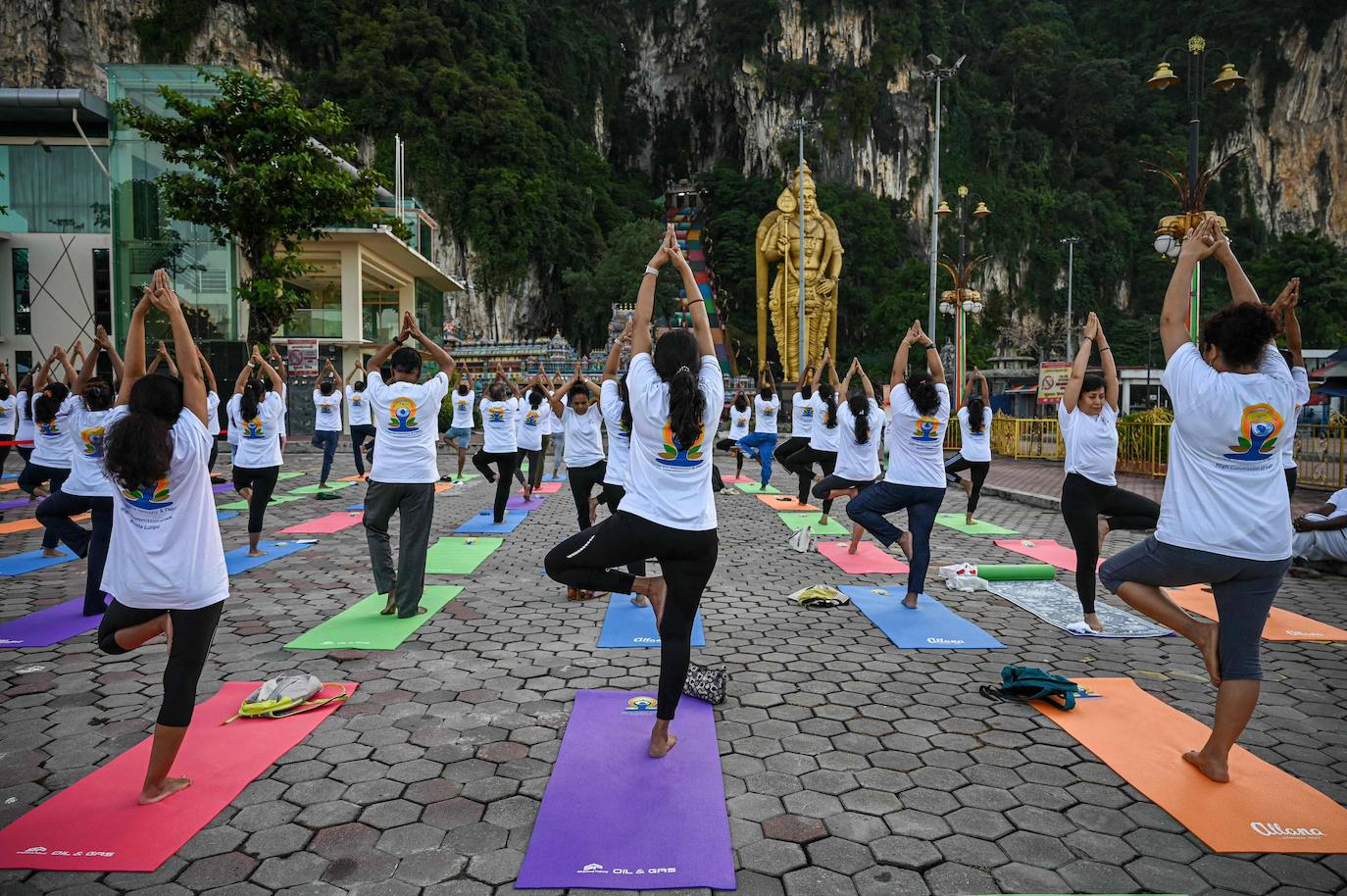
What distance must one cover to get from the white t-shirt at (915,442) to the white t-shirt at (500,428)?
5.60 m

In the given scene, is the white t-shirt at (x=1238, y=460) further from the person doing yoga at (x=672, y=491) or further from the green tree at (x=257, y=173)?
the green tree at (x=257, y=173)

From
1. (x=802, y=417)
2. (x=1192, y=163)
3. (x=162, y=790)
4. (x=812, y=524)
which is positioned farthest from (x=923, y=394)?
(x=1192, y=163)

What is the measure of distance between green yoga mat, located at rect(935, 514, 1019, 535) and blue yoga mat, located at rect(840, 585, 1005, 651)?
11.1ft

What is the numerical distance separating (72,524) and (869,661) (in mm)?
6352

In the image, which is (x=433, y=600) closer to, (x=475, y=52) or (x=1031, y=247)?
(x=475, y=52)

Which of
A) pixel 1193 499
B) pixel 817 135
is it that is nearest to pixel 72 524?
pixel 1193 499

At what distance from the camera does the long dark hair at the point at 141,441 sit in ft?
9.27

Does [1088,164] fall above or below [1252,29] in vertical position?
below

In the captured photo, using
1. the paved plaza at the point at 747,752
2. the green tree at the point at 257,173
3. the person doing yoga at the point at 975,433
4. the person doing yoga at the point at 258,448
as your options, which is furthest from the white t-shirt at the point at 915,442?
the green tree at the point at 257,173

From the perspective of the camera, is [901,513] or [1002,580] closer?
[1002,580]

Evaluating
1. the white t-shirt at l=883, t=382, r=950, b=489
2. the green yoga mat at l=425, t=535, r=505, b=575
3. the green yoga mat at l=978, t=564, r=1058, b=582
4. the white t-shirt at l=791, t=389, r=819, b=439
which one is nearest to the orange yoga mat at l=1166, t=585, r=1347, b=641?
the green yoga mat at l=978, t=564, r=1058, b=582

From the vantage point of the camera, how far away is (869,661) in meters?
4.81

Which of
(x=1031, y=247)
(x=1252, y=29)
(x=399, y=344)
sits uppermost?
(x=1252, y=29)

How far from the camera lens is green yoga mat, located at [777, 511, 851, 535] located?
9.73 m
